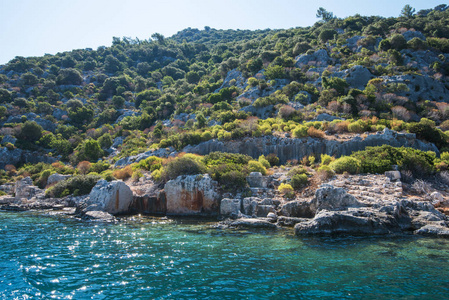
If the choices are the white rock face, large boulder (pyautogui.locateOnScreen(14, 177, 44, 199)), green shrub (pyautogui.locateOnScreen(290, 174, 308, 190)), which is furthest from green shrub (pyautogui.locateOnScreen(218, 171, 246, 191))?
large boulder (pyautogui.locateOnScreen(14, 177, 44, 199))

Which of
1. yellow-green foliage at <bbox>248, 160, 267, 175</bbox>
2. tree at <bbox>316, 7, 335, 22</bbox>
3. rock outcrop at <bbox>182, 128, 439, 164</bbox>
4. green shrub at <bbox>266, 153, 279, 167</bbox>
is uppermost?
tree at <bbox>316, 7, 335, 22</bbox>

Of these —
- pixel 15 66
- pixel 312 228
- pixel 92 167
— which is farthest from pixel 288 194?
pixel 15 66

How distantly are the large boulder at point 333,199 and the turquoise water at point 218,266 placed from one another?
303cm

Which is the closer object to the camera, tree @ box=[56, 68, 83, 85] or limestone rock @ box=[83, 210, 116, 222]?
limestone rock @ box=[83, 210, 116, 222]

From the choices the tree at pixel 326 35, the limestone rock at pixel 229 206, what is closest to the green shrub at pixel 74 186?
the limestone rock at pixel 229 206

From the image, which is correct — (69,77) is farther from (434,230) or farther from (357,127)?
(434,230)

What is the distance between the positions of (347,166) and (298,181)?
Result: 419 cm

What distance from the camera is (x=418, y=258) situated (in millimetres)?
9992

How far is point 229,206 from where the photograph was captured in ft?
62.1

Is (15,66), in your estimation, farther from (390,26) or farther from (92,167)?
(390,26)

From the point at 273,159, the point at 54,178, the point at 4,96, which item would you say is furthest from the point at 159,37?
the point at 273,159

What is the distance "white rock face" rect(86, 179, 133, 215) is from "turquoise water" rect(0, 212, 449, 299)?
6147 mm

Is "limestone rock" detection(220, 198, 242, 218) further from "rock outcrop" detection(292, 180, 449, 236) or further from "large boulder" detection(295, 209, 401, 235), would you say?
"large boulder" detection(295, 209, 401, 235)

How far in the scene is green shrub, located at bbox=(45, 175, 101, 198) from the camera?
84.7 ft
